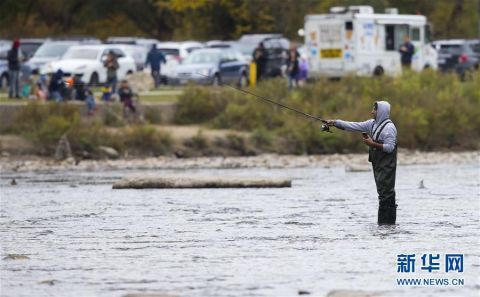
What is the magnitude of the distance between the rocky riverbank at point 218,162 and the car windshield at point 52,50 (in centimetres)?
1368

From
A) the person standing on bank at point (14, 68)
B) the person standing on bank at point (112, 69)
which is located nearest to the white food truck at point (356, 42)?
the person standing on bank at point (112, 69)

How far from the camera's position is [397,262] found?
17.2 meters

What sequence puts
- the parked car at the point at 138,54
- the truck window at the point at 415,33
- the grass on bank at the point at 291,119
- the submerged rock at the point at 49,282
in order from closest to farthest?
the submerged rock at the point at 49,282, the grass on bank at the point at 291,119, the truck window at the point at 415,33, the parked car at the point at 138,54

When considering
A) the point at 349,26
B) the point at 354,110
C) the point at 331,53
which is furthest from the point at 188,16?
the point at 354,110

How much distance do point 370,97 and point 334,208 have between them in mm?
17976

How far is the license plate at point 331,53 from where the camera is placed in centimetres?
5094

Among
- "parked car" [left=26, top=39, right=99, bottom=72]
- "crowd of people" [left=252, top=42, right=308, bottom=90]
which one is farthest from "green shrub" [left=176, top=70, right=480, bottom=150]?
"parked car" [left=26, top=39, right=99, bottom=72]

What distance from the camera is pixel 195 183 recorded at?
1143 inches

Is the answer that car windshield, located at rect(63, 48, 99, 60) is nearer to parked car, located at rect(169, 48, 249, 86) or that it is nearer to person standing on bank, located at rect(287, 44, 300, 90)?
parked car, located at rect(169, 48, 249, 86)

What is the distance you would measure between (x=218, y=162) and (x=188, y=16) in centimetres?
3855

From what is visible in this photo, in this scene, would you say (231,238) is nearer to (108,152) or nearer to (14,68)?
(108,152)

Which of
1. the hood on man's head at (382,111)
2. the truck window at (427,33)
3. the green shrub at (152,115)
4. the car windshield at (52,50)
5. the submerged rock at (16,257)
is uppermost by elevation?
the hood on man's head at (382,111)

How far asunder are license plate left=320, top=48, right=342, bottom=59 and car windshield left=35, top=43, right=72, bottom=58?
8073 mm

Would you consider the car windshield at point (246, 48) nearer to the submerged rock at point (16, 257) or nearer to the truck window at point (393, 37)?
the truck window at point (393, 37)
